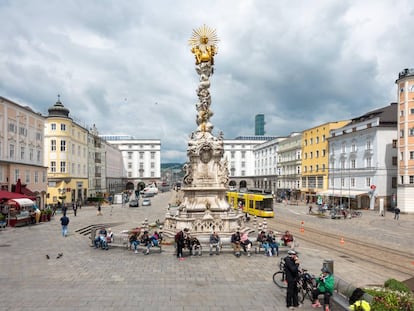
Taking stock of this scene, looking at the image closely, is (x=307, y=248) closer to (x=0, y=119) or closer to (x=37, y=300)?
(x=37, y=300)

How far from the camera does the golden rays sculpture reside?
90.9ft

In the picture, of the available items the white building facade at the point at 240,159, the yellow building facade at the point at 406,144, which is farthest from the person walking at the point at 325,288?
the white building facade at the point at 240,159

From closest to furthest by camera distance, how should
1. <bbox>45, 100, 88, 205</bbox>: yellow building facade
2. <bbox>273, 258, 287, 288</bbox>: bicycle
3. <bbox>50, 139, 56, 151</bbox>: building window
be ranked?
<bbox>273, 258, 287, 288</bbox>: bicycle → <bbox>50, 139, 56, 151</bbox>: building window → <bbox>45, 100, 88, 205</bbox>: yellow building facade

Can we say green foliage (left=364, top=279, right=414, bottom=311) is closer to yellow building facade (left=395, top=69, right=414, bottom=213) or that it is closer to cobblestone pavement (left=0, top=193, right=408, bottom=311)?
cobblestone pavement (left=0, top=193, right=408, bottom=311)

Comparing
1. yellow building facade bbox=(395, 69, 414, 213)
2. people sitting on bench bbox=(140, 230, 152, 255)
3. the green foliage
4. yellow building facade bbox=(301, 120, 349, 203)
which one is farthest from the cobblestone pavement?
yellow building facade bbox=(301, 120, 349, 203)

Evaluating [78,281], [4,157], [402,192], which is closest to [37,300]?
[78,281]

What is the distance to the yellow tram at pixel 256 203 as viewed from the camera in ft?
134

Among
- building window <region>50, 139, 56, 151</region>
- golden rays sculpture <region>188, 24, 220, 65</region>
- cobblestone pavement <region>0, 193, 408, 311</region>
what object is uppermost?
golden rays sculpture <region>188, 24, 220, 65</region>

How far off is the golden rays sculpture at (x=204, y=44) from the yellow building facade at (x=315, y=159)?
4469 cm

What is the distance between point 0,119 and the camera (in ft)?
122

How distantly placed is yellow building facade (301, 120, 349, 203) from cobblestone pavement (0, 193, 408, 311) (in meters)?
49.5

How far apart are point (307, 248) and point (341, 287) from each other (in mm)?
10869

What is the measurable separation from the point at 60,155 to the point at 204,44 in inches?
1613

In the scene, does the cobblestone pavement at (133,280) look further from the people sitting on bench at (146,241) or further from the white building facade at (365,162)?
the white building facade at (365,162)
